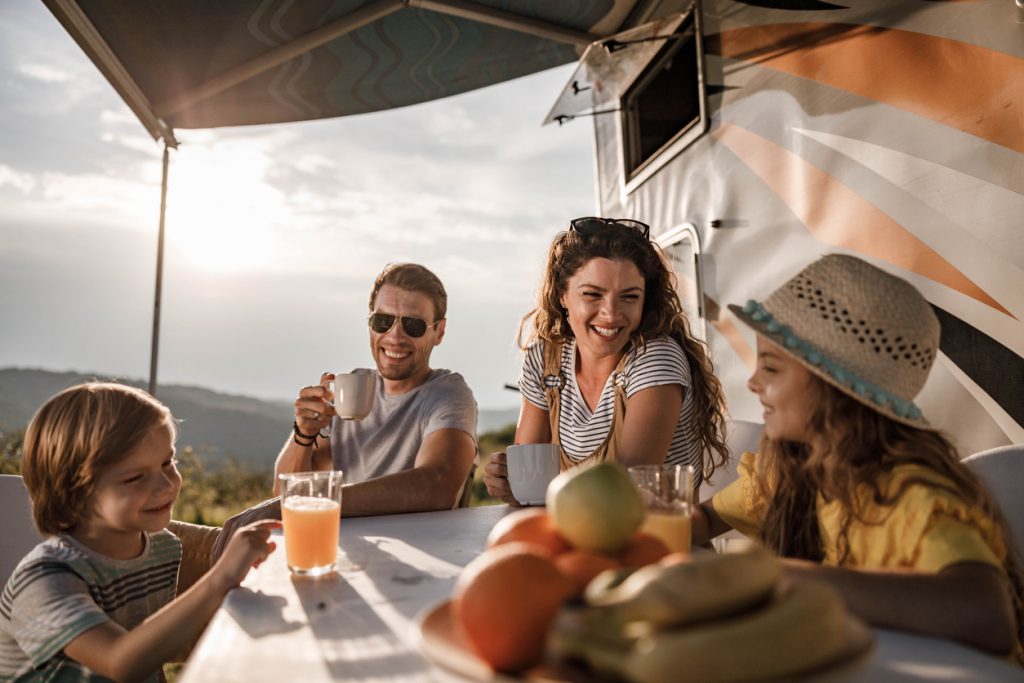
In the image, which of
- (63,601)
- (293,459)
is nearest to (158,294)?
(293,459)

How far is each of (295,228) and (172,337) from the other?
373 cm

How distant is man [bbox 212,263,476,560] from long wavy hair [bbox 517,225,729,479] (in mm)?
436

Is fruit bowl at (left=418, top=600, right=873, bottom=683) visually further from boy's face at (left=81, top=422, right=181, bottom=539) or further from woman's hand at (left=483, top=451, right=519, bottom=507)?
woman's hand at (left=483, top=451, right=519, bottom=507)

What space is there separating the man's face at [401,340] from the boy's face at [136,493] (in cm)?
108

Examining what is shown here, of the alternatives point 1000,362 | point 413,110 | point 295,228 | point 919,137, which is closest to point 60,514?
point 1000,362

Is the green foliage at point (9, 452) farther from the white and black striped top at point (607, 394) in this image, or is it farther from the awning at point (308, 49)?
the white and black striped top at point (607, 394)

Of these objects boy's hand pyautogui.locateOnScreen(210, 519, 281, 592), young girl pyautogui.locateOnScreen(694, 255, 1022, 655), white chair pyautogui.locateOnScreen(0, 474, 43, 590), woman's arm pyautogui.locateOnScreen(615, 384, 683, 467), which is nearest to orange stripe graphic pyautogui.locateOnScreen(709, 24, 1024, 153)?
woman's arm pyautogui.locateOnScreen(615, 384, 683, 467)

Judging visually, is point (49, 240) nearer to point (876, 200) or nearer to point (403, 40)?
point (403, 40)

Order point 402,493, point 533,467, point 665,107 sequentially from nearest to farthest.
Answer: point 533,467, point 402,493, point 665,107

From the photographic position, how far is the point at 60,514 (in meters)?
1.60

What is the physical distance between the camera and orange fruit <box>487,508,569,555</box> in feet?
2.81

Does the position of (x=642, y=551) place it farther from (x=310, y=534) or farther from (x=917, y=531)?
(x=310, y=534)

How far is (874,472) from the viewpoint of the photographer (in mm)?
1209

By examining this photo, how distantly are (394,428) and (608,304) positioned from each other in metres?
0.91
